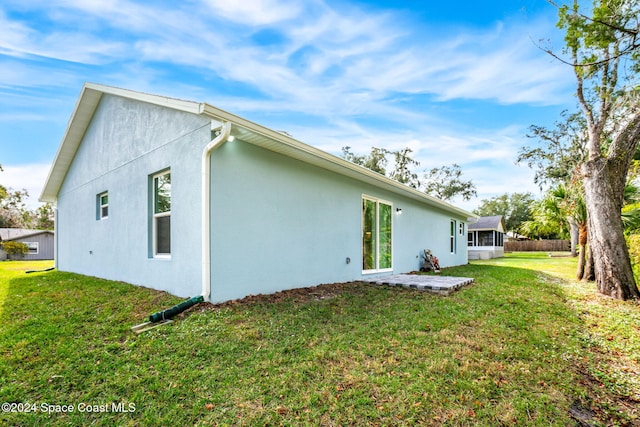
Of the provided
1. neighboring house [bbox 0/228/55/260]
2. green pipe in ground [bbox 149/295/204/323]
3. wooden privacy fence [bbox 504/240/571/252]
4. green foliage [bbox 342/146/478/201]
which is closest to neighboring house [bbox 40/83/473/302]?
green pipe in ground [bbox 149/295/204/323]

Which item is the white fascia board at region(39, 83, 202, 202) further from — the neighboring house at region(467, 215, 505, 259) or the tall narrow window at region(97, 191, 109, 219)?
the neighboring house at region(467, 215, 505, 259)

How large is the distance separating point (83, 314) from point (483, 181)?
33.8 m

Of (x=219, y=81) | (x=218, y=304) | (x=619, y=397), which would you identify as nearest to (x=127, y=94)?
(x=219, y=81)

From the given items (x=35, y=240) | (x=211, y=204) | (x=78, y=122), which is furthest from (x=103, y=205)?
(x=35, y=240)

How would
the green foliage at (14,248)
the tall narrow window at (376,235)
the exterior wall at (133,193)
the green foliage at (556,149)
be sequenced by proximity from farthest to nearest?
the green foliage at (14,248) < the green foliage at (556,149) < the tall narrow window at (376,235) < the exterior wall at (133,193)

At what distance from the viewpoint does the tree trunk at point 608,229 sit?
6.72m

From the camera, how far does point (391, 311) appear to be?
4.94 metres

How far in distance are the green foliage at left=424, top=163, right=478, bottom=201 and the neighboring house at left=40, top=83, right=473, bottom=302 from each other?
73.8 feet

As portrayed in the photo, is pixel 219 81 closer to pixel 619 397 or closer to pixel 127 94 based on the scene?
pixel 127 94

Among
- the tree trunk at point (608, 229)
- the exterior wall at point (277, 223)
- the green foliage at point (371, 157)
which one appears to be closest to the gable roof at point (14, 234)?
the green foliage at point (371, 157)

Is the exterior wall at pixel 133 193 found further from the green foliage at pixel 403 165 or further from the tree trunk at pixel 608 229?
the green foliage at pixel 403 165

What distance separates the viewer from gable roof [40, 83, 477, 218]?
14.8ft

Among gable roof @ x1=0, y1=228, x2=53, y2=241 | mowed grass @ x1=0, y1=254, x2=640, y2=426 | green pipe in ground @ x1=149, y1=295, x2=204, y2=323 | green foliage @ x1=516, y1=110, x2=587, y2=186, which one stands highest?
green foliage @ x1=516, y1=110, x2=587, y2=186

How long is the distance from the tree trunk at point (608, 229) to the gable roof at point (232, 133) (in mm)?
4263
